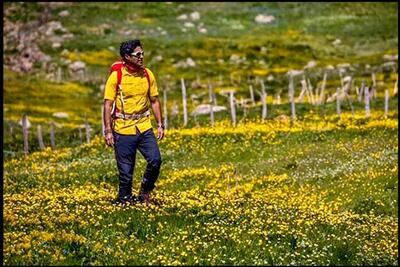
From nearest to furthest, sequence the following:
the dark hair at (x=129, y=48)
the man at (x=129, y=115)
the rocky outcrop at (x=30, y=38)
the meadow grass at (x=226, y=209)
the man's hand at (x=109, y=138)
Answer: the meadow grass at (x=226, y=209) → the dark hair at (x=129, y=48) → the man at (x=129, y=115) → the man's hand at (x=109, y=138) → the rocky outcrop at (x=30, y=38)

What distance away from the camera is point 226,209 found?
15109mm

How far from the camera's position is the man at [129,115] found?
14.7 meters

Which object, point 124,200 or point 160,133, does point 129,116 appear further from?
point 124,200

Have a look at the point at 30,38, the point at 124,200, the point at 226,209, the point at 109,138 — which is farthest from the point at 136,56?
the point at 30,38

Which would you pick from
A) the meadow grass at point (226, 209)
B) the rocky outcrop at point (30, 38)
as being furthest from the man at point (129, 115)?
the rocky outcrop at point (30, 38)

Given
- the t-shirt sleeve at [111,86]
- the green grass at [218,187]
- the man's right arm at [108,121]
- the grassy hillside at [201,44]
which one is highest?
the t-shirt sleeve at [111,86]

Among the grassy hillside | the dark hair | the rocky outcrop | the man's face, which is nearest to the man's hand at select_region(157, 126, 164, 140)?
the man's face

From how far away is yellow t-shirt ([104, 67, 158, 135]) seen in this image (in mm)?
14719

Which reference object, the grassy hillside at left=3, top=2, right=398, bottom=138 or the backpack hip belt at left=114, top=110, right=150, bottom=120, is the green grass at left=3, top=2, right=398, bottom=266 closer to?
the grassy hillside at left=3, top=2, right=398, bottom=138

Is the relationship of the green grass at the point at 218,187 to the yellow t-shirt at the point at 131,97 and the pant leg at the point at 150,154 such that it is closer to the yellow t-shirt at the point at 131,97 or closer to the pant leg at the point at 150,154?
the pant leg at the point at 150,154

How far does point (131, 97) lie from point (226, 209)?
11.9 ft

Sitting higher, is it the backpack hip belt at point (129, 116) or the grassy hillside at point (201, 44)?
the backpack hip belt at point (129, 116)

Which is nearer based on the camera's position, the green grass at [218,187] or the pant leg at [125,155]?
the green grass at [218,187]

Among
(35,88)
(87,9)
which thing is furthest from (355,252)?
(87,9)
